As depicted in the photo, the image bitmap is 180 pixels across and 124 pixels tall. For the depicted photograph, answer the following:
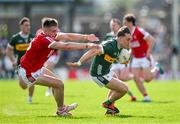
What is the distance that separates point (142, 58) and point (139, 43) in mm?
492

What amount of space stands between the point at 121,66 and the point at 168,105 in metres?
3.84

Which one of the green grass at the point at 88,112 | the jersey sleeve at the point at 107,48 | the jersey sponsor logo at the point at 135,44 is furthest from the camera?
the jersey sponsor logo at the point at 135,44

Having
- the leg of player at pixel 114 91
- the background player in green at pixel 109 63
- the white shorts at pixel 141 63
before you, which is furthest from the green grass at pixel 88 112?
the white shorts at pixel 141 63

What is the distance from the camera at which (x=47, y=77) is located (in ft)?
51.9

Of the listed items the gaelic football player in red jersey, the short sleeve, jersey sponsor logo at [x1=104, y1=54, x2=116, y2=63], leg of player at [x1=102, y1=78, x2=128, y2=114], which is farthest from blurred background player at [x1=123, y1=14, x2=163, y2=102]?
the short sleeve

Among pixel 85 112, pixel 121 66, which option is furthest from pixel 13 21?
pixel 85 112

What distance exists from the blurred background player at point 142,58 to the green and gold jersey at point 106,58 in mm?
5579

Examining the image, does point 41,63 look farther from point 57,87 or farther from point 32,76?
point 57,87

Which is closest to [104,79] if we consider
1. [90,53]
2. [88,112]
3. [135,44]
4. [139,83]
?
[90,53]

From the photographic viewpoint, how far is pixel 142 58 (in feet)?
73.1

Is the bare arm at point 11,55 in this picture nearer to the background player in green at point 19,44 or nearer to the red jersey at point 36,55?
the background player in green at point 19,44

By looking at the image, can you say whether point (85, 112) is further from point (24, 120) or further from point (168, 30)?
point (168, 30)

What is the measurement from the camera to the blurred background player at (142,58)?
71.2 ft

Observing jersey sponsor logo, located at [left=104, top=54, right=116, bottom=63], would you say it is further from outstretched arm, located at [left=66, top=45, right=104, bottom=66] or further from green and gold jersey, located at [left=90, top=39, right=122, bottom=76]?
outstretched arm, located at [left=66, top=45, right=104, bottom=66]
